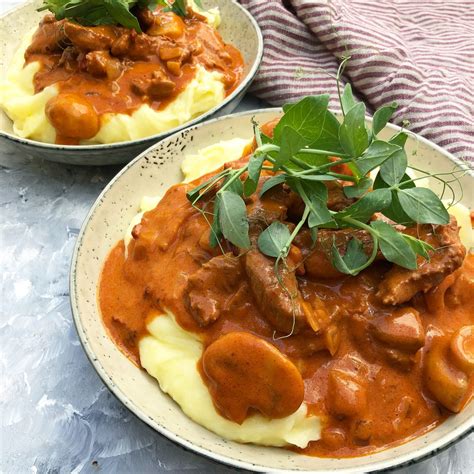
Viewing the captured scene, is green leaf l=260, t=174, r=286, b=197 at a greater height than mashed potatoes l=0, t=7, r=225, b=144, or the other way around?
green leaf l=260, t=174, r=286, b=197

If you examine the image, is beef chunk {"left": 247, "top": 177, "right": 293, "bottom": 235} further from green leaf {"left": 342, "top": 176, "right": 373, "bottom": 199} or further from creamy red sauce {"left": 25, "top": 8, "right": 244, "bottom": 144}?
creamy red sauce {"left": 25, "top": 8, "right": 244, "bottom": 144}

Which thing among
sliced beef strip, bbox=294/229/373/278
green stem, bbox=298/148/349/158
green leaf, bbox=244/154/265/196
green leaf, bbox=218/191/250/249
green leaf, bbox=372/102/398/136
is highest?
green leaf, bbox=372/102/398/136

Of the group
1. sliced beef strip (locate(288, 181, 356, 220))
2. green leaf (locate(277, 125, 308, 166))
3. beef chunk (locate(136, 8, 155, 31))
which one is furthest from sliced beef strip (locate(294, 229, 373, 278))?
beef chunk (locate(136, 8, 155, 31))

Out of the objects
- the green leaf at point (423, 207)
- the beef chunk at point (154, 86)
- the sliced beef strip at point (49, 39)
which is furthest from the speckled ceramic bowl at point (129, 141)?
the green leaf at point (423, 207)

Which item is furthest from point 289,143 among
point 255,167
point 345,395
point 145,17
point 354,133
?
point 145,17

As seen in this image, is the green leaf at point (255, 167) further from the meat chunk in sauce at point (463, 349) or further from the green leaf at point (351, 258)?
the meat chunk in sauce at point (463, 349)

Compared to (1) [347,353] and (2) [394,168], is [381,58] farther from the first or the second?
(1) [347,353]

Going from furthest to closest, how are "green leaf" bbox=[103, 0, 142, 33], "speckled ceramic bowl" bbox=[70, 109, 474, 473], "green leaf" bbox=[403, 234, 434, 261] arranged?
"green leaf" bbox=[103, 0, 142, 33], "green leaf" bbox=[403, 234, 434, 261], "speckled ceramic bowl" bbox=[70, 109, 474, 473]
